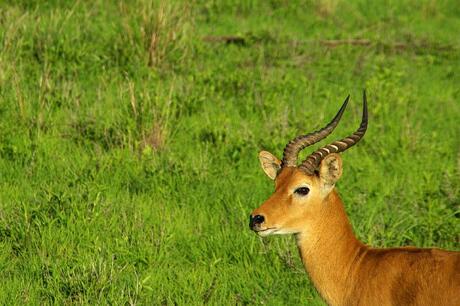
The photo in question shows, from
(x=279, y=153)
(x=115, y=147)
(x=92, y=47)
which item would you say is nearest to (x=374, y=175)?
(x=279, y=153)

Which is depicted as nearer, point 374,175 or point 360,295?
point 360,295

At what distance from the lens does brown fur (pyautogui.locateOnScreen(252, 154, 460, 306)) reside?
470cm

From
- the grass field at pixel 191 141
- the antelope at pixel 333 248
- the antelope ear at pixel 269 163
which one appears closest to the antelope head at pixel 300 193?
the antelope at pixel 333 248

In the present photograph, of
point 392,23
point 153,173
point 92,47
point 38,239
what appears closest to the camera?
point 38,239

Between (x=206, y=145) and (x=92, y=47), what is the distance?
8.85 ft

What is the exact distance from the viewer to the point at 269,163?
18.6ft

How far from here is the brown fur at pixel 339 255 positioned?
185 inches

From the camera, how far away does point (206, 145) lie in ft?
25.7

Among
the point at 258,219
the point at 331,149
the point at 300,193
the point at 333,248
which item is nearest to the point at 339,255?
the point at 333,248

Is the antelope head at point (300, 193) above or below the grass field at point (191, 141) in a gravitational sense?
above

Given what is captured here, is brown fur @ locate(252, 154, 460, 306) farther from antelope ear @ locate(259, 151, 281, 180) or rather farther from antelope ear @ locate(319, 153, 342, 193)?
antelope ear @ locate(259, 151, 281, 180)

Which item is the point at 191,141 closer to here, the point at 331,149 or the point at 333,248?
the point at 331,149

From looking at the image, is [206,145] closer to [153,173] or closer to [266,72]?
[153,173]

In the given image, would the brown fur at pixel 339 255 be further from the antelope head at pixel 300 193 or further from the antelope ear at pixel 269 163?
the antelope ear at pixel 269 163
